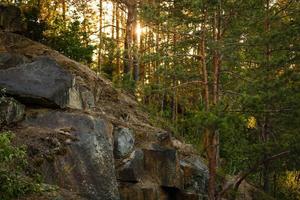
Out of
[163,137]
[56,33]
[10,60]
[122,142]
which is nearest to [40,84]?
[10,60]

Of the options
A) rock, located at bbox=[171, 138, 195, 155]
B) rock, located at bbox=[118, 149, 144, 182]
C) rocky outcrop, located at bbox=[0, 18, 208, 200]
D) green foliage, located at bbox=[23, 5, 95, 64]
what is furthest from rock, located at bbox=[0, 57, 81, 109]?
rock, located at bbox=[171, 138, 195, 155]

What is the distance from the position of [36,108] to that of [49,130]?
100 cm

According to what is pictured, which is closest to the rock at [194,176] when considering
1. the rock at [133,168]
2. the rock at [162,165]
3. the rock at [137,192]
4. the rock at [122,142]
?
the rock at [162,165]

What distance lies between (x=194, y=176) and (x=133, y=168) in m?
3.18

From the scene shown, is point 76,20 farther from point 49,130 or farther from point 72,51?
point 49,130

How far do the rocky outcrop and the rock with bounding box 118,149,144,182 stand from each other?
0.03 meters

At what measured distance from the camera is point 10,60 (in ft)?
38.0

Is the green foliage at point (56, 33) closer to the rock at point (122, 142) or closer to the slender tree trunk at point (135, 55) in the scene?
the slender tree trunk at point (135, 55)

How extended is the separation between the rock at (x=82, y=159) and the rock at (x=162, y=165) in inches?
91.9

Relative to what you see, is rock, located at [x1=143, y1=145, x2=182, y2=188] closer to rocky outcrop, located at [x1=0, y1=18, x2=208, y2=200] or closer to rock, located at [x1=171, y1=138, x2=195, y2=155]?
rocky outcrop, located at [x1=0, y1=18, x2=208, y2=200]

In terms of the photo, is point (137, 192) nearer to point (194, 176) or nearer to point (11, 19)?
point (194, 176)

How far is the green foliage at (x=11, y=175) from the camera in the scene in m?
6.72

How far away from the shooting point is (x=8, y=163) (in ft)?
25.4

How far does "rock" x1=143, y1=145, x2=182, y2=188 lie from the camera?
41.5ft
